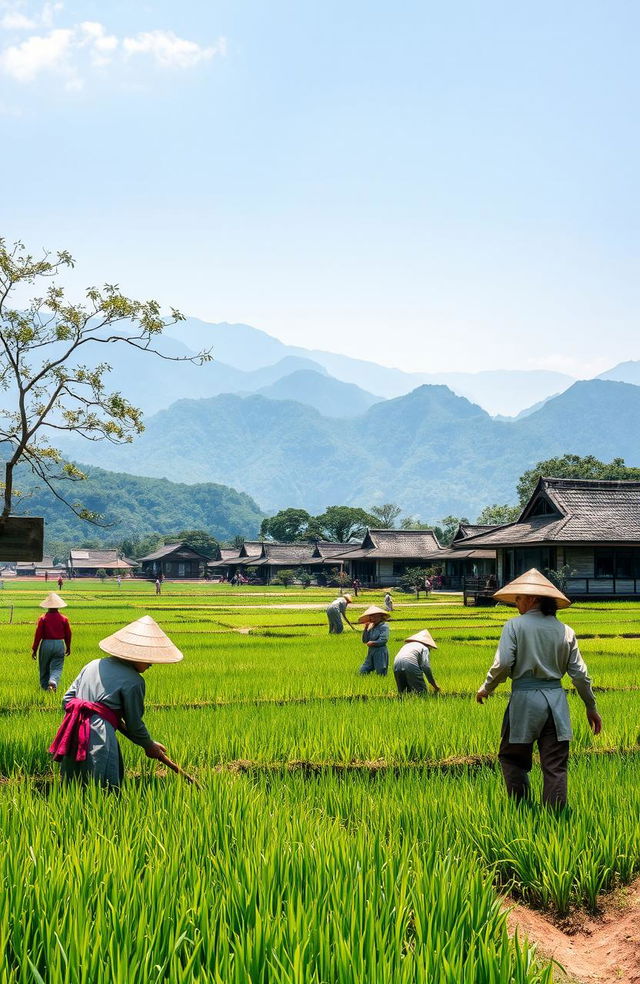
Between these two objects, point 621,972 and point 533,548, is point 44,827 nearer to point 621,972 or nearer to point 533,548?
point 621,972

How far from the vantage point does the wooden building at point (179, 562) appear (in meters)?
92.7

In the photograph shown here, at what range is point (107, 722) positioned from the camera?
17.2 ft

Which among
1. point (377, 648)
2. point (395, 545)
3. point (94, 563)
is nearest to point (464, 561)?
point (395, 545)

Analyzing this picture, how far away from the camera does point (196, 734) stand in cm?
804

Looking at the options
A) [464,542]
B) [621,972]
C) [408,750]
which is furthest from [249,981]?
[464,542]

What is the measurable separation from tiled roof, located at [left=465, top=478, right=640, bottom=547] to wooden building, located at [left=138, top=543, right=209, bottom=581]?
5440cm

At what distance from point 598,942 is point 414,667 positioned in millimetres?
6336

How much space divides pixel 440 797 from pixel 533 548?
35.7m

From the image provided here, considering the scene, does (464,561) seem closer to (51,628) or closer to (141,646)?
(51,628)

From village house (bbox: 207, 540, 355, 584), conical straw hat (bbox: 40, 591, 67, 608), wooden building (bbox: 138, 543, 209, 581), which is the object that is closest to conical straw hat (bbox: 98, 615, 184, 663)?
conical straw hat (bbox: 40, 591, 67, 608)

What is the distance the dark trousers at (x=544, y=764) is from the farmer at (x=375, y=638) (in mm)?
5736

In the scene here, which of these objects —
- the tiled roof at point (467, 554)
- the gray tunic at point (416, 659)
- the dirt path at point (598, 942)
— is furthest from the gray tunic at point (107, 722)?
the tiled roof at point (467, 554)

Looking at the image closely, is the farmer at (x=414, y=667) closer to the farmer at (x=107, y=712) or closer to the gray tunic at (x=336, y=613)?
the farmer at (x=107, y=712)

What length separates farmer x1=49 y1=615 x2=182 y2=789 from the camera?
17.1 ft
